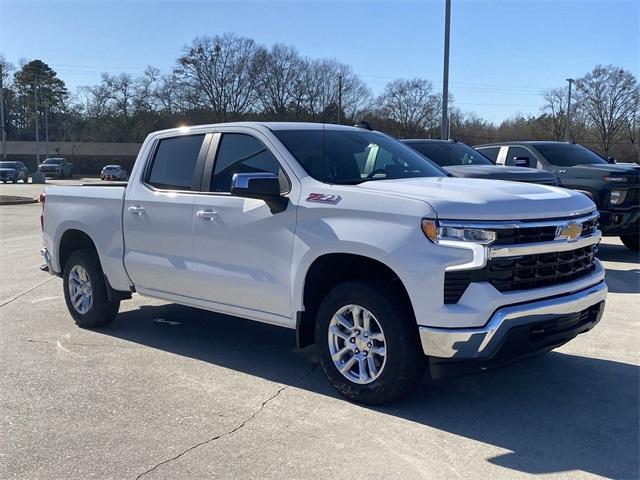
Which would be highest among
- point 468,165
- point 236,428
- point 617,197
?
point 468,165

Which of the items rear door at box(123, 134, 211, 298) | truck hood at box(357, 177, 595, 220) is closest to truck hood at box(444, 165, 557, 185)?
truck hood at box(357, 177, 595, 220)

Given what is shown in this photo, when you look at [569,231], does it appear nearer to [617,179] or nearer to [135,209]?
[135,209]

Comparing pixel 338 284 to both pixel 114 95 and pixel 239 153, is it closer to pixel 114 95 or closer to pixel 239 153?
pixel 239 153

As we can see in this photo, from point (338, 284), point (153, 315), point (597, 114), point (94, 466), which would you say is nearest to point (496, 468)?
point (338, 284)

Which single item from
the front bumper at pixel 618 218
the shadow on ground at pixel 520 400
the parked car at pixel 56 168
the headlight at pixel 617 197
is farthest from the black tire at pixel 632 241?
the parked car at pixel 56 168

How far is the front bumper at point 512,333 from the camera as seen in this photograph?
3.94 meters

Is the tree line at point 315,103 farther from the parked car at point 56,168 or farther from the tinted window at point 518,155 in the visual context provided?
the tinted window at point 518,155

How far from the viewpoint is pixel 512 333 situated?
3.99 meters

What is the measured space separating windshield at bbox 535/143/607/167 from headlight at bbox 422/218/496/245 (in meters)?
8.30

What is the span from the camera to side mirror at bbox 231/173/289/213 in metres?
4.72

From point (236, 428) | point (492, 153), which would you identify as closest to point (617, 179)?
point (492, 153)

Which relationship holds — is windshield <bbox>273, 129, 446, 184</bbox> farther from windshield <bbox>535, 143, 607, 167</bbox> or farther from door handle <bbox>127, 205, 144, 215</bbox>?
windshield <bbox>535, 143, 607, 167</bbox>

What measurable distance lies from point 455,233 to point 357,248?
2.27 ft

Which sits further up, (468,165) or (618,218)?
(468,165)
